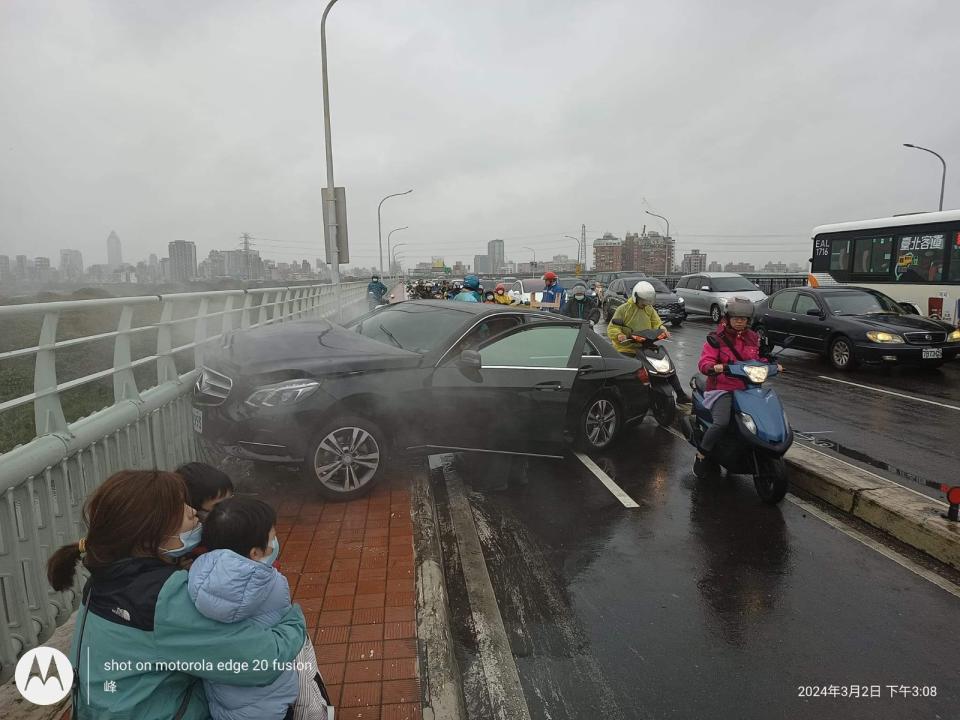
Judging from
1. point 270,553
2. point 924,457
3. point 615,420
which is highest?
point 270,553

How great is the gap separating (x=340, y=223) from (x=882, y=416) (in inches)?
413

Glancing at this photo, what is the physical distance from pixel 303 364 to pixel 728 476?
3.94m

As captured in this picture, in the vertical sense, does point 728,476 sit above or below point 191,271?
below

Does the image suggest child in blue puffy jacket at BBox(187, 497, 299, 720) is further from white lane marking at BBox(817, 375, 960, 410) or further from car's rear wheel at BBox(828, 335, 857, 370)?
car's rear wheel at BBox(828, 335, 857, 370)

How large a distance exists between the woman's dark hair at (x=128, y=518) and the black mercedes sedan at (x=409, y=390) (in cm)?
263

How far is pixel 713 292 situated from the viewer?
2192 cm

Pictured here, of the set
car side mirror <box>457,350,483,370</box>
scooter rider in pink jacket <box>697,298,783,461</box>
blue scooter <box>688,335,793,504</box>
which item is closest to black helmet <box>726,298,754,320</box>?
scooter rider in pink jacket <box>697,298,783,461</box>

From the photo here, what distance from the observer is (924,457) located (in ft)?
20.2

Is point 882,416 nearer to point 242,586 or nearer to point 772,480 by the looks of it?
point 772,480

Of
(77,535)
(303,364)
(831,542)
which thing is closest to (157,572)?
(77,535)

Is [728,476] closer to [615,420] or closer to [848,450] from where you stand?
[615,420]

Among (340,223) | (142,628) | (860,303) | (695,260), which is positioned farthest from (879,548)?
(695,260)

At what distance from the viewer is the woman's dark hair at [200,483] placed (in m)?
2.26

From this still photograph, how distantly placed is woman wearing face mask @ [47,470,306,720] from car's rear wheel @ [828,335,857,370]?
476 inches
